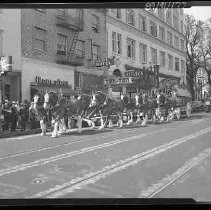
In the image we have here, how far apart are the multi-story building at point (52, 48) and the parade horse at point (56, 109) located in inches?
2.6

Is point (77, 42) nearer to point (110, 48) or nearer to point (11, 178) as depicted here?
point (110, 48)

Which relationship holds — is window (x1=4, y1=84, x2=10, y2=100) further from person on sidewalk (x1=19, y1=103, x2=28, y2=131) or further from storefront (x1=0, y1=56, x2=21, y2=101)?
person on sidewalk (x1=19, y1=103, x2=28, y2=131)

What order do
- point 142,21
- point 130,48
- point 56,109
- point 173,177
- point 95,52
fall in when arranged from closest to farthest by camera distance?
1. point 173,177
2. point 142,21
3. point 56,109
4. point 95,52
5. point 130,48

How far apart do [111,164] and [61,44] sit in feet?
3.56

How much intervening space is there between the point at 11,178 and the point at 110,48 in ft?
4.51

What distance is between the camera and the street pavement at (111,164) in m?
2.61

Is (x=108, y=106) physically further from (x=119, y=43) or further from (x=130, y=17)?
(x=130, y=17)

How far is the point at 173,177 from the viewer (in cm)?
277

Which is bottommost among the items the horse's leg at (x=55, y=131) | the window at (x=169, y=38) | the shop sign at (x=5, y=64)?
the horse's leg at (x=55, y=131)

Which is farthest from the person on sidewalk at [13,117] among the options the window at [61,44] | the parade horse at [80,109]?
the window at [61,44]

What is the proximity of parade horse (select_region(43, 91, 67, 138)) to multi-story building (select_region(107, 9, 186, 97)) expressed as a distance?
478 mm

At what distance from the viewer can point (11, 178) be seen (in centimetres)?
268

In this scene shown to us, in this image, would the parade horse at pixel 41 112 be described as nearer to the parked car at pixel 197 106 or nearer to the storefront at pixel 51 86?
the storefront at pixel 51 86

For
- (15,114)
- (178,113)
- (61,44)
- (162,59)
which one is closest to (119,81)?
(162,59)
